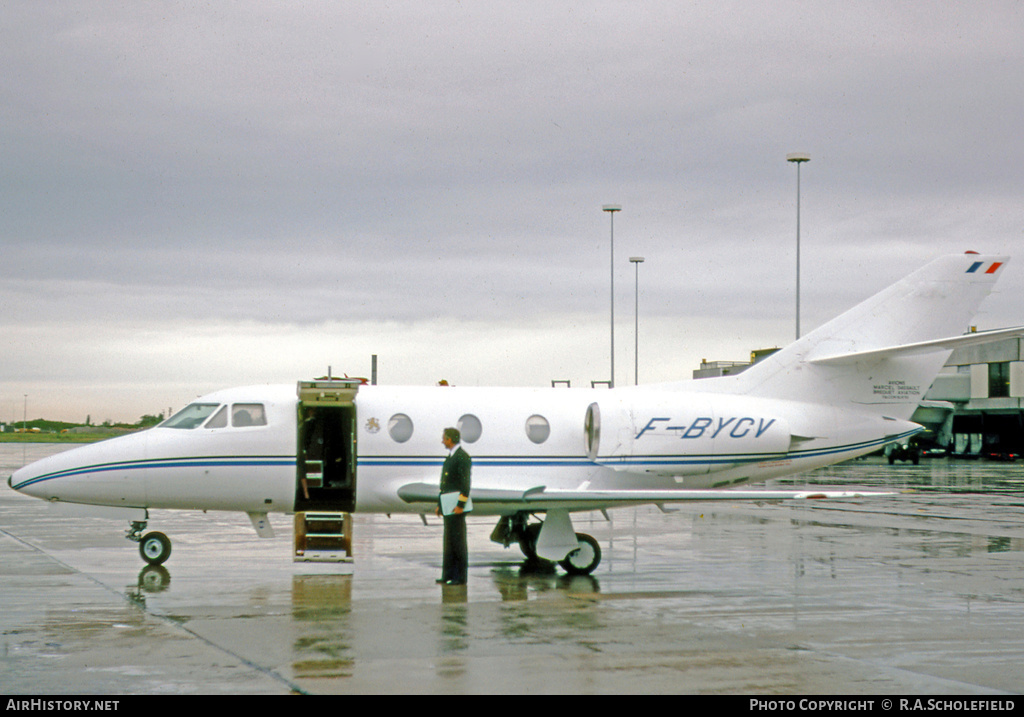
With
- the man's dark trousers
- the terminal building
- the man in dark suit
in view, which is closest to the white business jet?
the man in dark suit

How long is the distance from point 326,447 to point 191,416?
2.10m

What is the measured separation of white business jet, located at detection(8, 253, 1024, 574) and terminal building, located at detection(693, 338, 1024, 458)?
44172mm

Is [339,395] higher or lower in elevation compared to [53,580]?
higher

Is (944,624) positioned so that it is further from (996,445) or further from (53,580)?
(996,445)

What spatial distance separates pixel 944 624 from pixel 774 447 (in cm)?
603

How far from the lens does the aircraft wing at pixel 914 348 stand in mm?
14781

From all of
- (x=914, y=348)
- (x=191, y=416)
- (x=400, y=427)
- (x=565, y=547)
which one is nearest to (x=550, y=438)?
(x=565, y=547)

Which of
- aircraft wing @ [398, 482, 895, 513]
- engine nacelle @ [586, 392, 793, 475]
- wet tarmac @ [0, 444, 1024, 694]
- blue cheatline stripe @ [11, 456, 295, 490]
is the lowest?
wet tarmac @ [0, 444, 1024, 694]

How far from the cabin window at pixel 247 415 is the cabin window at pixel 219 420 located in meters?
0.12

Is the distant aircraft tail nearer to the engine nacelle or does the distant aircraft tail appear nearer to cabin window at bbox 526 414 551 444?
the engine nacelle

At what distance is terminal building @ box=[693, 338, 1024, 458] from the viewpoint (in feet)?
201

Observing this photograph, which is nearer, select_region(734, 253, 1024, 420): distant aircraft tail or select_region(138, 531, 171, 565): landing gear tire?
select_region(138, 531, 171, 565): landing gear tire

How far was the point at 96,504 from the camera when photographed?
1507 cm

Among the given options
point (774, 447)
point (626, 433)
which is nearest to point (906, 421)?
point (774, 447)
